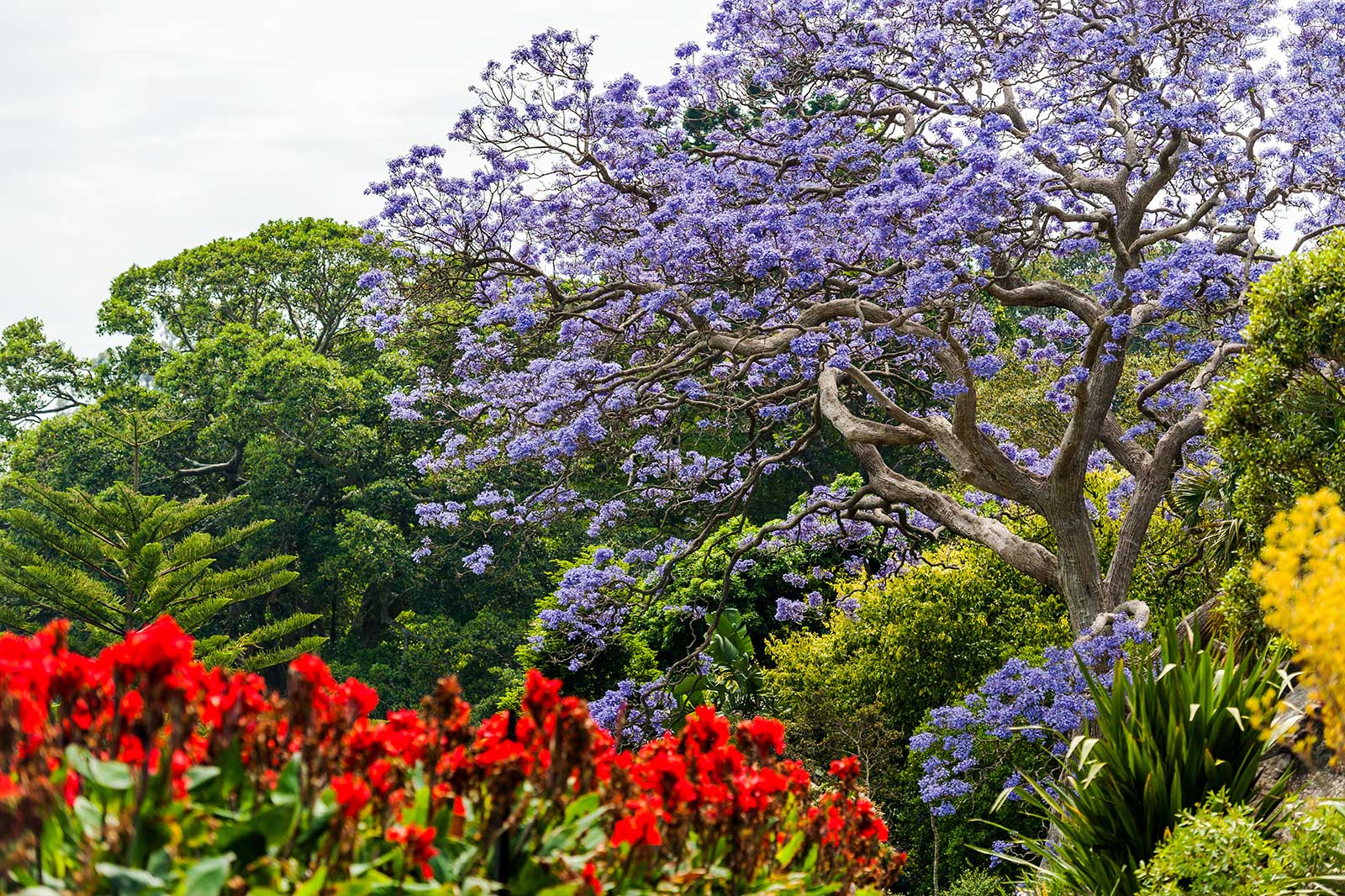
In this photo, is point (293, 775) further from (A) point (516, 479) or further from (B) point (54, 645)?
(A) point (516, 479)

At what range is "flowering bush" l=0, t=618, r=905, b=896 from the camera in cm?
188

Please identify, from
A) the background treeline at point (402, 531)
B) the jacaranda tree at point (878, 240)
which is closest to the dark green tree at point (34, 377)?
the background treeline at point (402, 531)

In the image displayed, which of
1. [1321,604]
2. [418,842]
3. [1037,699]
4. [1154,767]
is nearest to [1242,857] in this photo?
[1154,767]

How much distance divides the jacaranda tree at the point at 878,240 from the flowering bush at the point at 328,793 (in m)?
5.73

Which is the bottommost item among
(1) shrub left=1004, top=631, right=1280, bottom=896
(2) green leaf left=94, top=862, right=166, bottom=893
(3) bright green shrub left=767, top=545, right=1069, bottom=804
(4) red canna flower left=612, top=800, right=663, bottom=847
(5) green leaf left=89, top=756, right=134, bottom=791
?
(2) green leaf left=94, top=862, right=166, bottom=893

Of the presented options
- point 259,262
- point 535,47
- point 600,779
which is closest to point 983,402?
point 535,47

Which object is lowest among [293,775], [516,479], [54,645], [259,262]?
[293,775]

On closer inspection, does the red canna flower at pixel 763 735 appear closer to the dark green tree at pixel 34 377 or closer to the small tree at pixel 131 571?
the small tree at pixel 131 571

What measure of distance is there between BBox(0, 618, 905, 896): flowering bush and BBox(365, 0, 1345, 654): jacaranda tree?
573 centimetres

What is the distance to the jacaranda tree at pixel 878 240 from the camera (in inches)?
328

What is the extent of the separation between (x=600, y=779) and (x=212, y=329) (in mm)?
23603

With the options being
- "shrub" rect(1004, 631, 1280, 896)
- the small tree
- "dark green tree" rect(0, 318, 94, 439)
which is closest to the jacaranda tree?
"shrub" rect(1004, 631, 1280, 896)

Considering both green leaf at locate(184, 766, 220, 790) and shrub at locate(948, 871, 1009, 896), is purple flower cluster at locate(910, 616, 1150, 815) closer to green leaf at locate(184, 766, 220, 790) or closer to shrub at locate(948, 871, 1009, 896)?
shrub at locate(948, 871, 1009, 896)

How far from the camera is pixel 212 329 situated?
24.2 metres
